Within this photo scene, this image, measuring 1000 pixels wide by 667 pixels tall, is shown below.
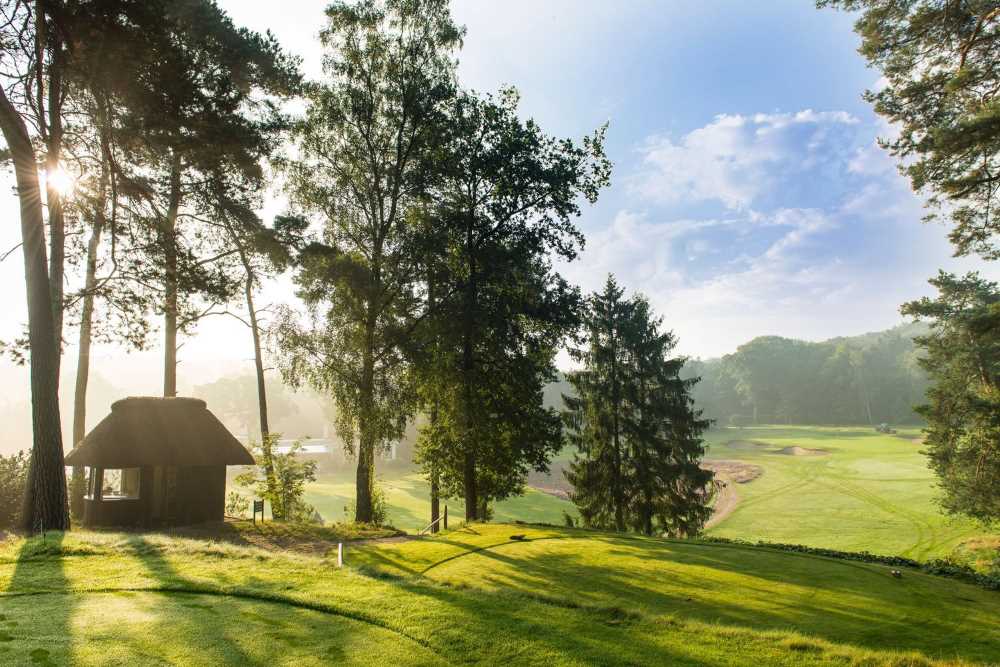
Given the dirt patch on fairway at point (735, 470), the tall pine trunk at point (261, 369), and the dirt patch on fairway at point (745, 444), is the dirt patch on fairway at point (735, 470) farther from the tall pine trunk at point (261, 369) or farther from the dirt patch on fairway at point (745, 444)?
the tall pine trunk at point (261, 369)

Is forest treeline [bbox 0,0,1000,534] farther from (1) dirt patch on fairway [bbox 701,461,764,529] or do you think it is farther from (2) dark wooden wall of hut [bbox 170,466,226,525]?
(1) dirt patch on fairway [bbox 701,461,764,529]

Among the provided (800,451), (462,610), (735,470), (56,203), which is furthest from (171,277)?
(800,451)

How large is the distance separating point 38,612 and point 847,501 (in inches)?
2125

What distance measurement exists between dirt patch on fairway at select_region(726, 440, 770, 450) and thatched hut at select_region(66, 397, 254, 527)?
75.2 meters

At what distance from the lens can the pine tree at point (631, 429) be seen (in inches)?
1129

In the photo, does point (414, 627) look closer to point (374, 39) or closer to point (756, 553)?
point (756, 553)

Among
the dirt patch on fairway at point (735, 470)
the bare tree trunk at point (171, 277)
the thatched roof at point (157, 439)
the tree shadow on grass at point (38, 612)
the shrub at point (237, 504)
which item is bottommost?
the dirt patch on fairway at point (735, 470)

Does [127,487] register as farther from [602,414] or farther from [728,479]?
[728,479]

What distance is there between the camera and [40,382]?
13594 millimetres

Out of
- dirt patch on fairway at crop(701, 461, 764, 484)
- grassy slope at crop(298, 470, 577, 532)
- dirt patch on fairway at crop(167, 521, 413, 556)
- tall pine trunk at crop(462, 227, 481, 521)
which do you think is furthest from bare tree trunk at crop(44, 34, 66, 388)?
dirt patch on fairway at crop(701, 461, 764, 484)

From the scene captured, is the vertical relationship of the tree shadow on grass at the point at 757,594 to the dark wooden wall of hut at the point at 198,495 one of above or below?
below

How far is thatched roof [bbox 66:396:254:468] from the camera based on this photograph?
60.4 ft

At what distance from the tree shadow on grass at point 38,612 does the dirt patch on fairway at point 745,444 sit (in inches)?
3254

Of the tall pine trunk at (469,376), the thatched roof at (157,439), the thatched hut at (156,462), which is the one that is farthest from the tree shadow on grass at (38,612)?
the tall pine trunk at (469,376)
